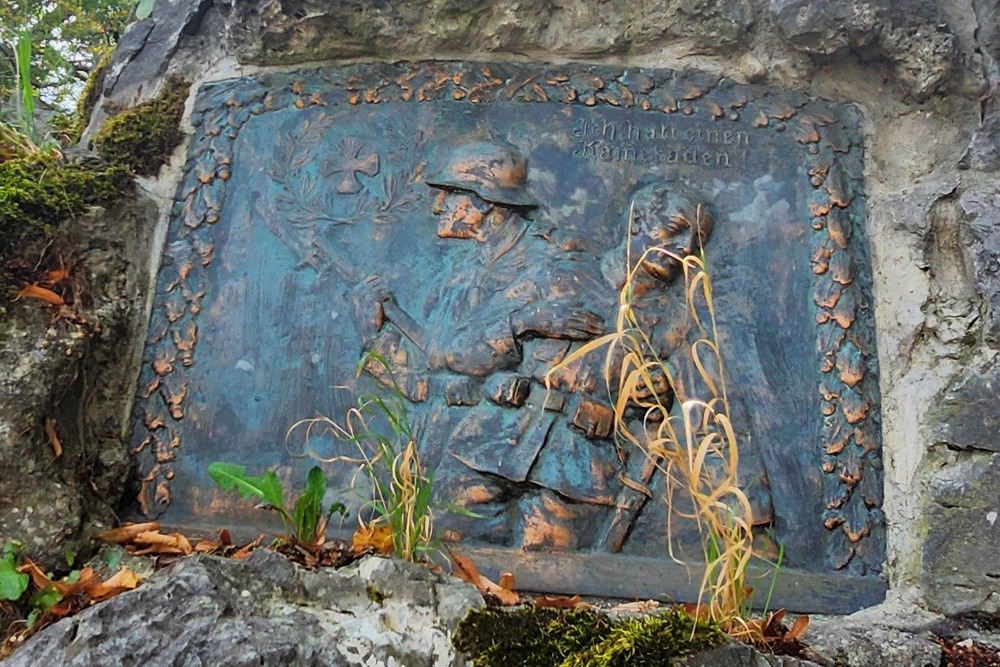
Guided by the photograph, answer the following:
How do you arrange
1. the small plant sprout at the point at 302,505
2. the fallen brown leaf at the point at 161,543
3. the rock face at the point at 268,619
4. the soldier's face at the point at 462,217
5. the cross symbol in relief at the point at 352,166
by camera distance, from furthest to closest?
the cross symbol in relief at the point at 352,166 → the soldier's face at the point at 462,217 → the fallen brown leaf at the point at 161,543 → the small plant sprout at the point at 302,505 → the rock face at the point at 268,619

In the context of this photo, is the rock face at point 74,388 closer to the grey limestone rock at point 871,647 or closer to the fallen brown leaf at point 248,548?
the fallen brown leaf at point 248,548

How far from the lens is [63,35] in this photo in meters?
5.12

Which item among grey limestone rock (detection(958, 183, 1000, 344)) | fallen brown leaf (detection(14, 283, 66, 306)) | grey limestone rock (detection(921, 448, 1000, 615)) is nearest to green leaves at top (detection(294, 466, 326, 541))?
fallen brown leaf (detection(14, 283, 66, 306))

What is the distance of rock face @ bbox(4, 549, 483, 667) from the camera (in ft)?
5.81

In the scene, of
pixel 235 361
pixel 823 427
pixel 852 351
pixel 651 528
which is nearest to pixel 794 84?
pixel 852 351

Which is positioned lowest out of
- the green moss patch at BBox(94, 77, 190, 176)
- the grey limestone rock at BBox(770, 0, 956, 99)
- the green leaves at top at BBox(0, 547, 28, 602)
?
the green leaves at top at BBox(0, 547, 28, 602)

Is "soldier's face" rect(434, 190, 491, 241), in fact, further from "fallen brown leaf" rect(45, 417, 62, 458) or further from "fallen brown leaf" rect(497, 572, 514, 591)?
"fallen brown leaf" rect(45, 417, 62, 458)

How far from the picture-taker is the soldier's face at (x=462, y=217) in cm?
290

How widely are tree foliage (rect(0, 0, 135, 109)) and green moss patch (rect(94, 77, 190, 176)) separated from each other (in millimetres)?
1914

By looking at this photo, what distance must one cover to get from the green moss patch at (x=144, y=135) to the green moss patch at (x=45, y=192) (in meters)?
0.09

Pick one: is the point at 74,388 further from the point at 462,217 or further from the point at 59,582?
the point at 462,217

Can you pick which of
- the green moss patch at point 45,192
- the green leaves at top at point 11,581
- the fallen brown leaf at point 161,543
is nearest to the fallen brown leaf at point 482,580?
the fallen brown leaf at point 161,543

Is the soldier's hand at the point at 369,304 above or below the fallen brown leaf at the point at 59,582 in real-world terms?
above

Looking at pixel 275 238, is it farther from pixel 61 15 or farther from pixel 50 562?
pixel 61 15
